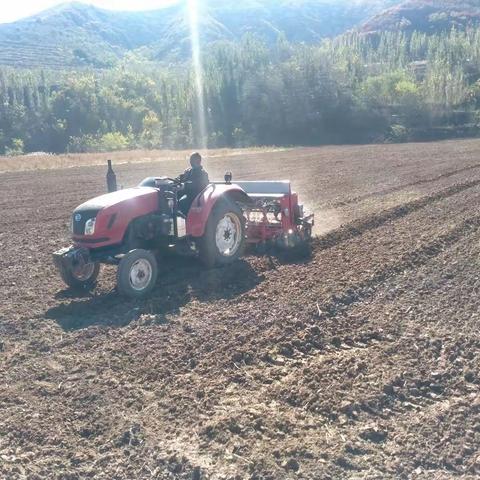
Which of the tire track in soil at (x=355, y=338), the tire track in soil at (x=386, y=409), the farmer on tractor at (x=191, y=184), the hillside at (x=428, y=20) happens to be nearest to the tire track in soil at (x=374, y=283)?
the tire track in soil at (x=355, y=338)

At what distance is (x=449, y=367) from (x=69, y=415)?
9.84 feet

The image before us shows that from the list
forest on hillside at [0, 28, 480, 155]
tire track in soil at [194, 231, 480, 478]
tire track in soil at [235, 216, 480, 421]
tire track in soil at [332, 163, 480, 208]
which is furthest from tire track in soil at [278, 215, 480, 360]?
forest on hillside at [0, 28, 480, 155]

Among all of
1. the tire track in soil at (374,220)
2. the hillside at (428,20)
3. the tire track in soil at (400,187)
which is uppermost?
the hillside at (428,20)

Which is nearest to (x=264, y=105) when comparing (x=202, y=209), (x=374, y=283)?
(x=202, y=209)

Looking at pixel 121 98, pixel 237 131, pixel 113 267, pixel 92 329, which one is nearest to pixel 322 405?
pixel 92 329

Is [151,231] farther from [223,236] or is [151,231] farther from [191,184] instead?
[223,236]

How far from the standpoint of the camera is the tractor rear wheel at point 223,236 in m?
8.23

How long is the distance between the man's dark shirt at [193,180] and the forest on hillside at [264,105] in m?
49.5

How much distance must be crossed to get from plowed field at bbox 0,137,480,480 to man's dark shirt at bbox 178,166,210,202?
3.43 ft

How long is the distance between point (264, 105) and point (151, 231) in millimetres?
61006

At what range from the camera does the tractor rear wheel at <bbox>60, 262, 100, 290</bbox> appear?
755 centimetres

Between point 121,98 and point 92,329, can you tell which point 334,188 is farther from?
point 121,98

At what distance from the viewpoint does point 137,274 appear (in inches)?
288

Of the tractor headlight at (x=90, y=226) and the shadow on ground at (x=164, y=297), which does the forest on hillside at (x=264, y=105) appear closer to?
the shadow on ground at (x=164, y=297)
